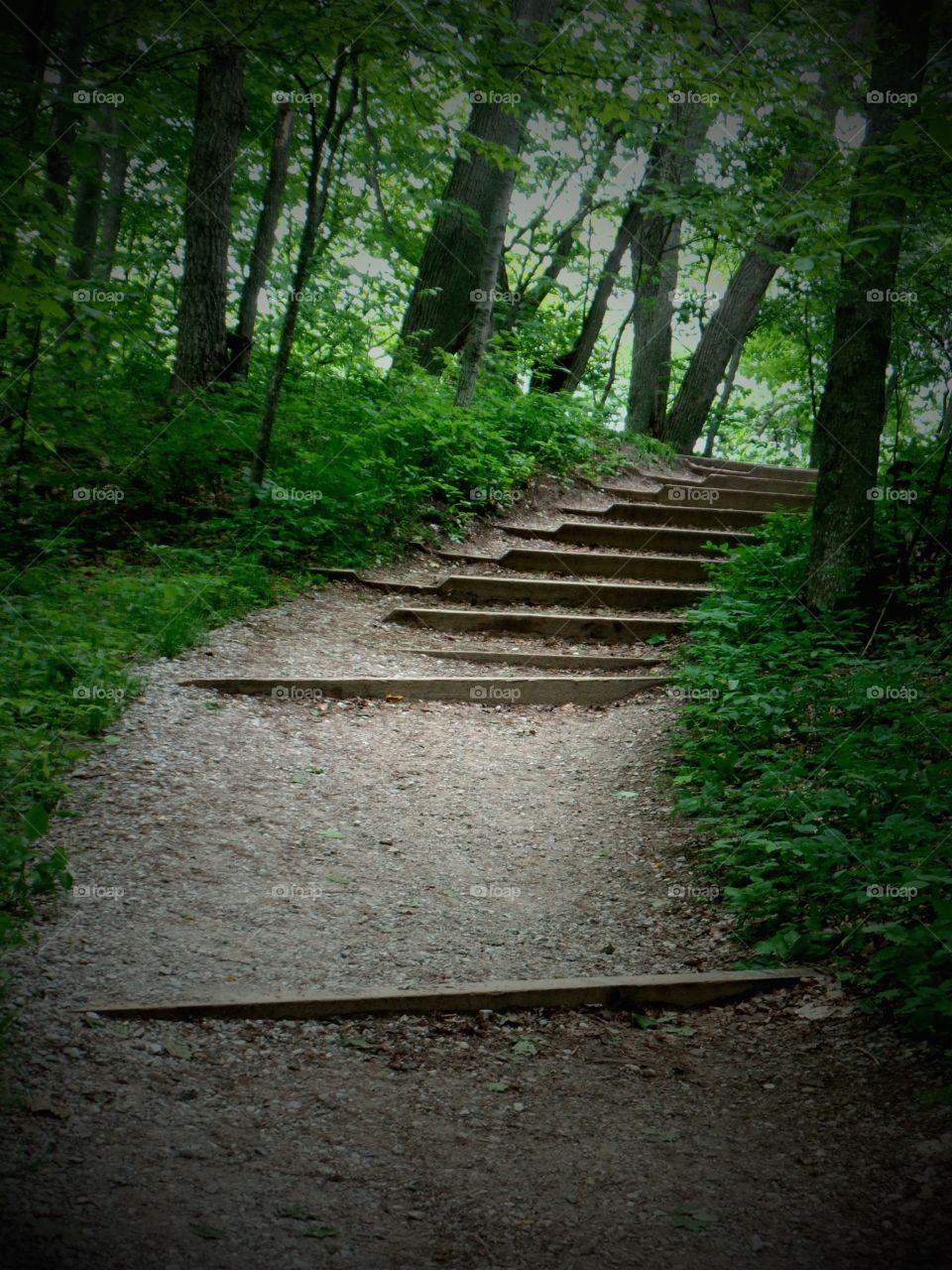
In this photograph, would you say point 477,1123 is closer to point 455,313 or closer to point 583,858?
point 583,858

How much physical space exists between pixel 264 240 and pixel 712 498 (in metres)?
6.71

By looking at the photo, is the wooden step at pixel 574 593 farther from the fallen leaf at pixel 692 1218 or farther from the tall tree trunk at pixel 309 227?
the fallen leaf at pixel 692 1218

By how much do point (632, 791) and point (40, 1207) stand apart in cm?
374

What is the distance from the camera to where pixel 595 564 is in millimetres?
9047

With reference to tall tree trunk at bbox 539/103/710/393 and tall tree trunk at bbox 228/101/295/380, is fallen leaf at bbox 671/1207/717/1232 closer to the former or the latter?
tall tree trunk at bbox 228/101/295/380

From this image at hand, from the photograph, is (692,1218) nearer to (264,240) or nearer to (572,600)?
(572,600)

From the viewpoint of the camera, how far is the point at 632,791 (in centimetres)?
501

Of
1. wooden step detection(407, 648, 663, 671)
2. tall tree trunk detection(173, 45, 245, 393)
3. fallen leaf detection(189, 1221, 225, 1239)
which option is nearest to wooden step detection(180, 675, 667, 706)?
wooden step detection(407, 648, 663, 671)

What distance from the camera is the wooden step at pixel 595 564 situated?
8883mm

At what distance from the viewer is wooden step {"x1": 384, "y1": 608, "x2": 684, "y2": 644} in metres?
7.72

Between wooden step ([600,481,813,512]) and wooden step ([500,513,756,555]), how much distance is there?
41.0 inches

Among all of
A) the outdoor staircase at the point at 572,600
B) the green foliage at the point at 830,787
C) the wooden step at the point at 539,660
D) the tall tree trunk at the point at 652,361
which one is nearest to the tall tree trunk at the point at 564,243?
the tall tree trunk at the point at 652,361

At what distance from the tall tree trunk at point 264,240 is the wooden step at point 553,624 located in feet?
15.9

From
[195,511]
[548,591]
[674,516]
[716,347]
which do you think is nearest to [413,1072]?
[548,591]
